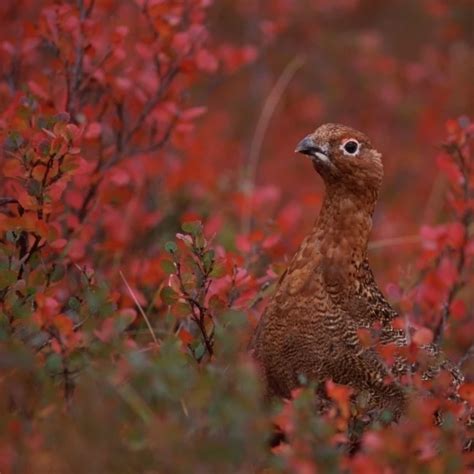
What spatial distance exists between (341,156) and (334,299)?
0.64 m

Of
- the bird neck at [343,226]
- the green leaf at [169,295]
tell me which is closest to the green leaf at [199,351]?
the green leaf at [169,295]

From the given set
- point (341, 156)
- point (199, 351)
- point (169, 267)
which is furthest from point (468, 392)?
point (169, 267)

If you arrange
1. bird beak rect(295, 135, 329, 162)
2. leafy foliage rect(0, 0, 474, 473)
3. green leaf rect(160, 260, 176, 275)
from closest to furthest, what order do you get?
leafy foliage rect(0, 0, 474, 473), green leaf rect(160, 260, 176, 275), bird beak rect(295, 135, 329, 162)

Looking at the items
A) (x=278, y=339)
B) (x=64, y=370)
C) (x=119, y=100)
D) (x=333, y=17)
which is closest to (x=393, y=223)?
(x=333, y=17)

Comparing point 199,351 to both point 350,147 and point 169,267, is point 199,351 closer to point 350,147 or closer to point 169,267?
point 169,267

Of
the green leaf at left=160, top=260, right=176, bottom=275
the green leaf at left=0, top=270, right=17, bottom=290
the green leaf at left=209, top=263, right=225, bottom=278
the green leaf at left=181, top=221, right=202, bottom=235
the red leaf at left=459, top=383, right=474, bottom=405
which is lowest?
the red leaf at left=459, top=383, right=474, bottom=405

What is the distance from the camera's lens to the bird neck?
15.2 ft

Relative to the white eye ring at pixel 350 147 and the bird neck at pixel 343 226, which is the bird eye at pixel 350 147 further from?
the bird neck at pixel 343 226

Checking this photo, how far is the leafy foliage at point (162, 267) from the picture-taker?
3277mm

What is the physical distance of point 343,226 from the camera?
4648 millimetres

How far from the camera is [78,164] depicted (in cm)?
432

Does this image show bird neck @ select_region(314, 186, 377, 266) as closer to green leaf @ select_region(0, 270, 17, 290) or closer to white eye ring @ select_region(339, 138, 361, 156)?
white eye ring @ select_region(339, 138, 361, 156)

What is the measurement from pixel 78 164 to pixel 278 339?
1138 mm

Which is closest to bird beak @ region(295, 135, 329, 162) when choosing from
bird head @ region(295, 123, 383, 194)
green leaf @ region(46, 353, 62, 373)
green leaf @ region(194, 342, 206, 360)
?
bird head @ region(295, 123, 383, 194)
